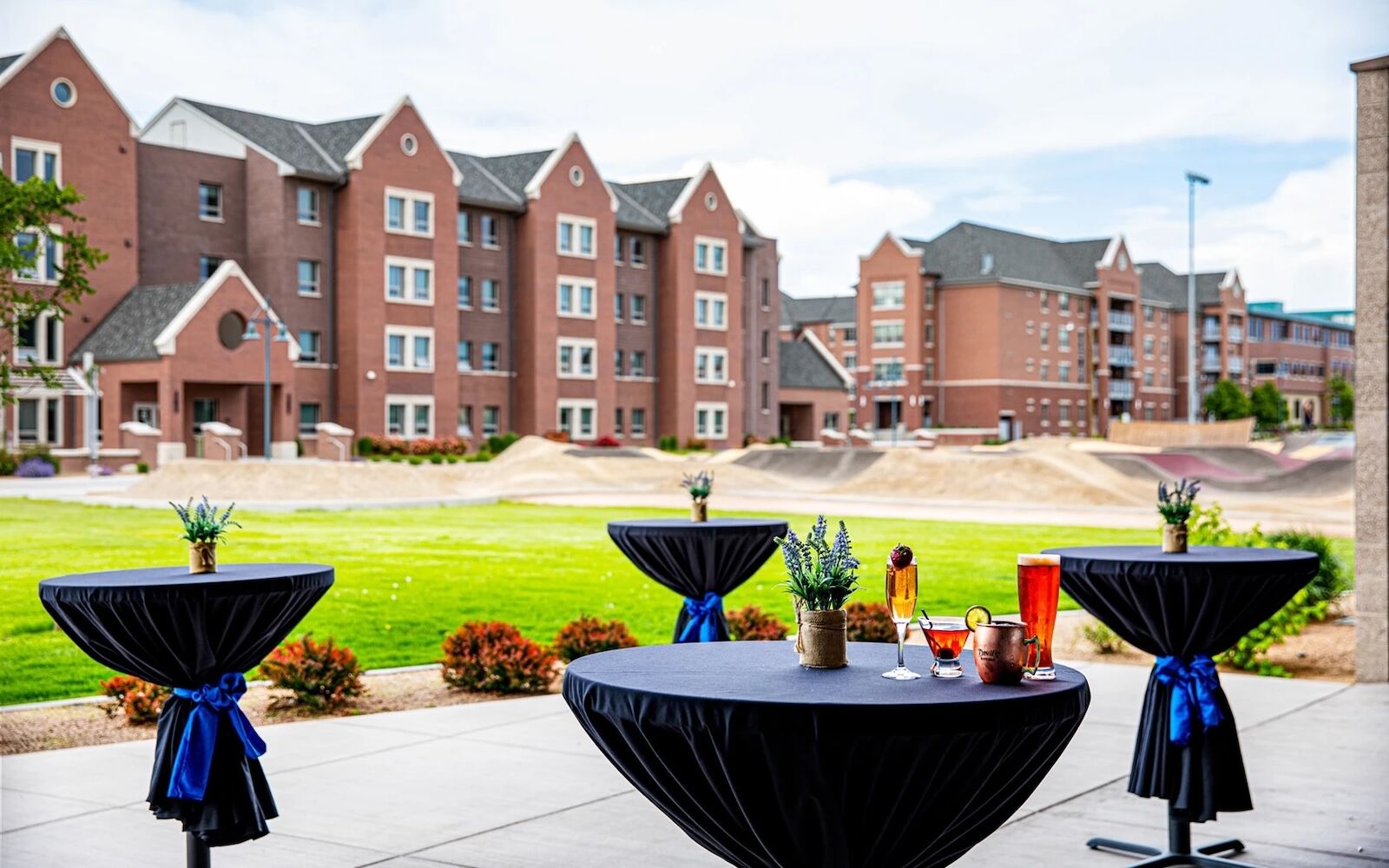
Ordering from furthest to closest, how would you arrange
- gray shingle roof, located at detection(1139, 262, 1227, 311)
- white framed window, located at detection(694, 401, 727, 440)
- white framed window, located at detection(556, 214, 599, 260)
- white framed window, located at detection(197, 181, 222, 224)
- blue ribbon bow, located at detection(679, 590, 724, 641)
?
gray shingle roof, located at detection(1139, 262, 1227, 311), white framed window, located at detection(694, 401, 727, 440), white framed window, located at detection(556, 214, 599, 260), white framed window, located at detection(197, 181, 222, 224), blue ribbon bow, located at detection(679, 590, 724, 641)

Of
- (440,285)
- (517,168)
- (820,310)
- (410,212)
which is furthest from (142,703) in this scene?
(820,310)

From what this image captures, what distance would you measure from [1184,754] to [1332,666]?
5211 millimetres

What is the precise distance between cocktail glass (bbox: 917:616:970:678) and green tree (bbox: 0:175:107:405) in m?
6.13

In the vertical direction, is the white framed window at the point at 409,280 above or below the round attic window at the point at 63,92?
above

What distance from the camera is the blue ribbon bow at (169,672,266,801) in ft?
15.3

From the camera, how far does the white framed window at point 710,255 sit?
4809 centimetres

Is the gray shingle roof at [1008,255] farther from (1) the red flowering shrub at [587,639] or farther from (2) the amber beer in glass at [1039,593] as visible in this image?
(2) the amber beer in glass at [1039,593]

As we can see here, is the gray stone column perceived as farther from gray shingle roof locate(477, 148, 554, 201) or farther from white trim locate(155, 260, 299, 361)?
gray shingle roof locate(477, 148, 554, 201)

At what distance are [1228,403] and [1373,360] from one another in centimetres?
3380

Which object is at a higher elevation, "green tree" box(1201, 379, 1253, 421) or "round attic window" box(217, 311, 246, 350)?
"round attic window" box(217, 311, 246, 350)

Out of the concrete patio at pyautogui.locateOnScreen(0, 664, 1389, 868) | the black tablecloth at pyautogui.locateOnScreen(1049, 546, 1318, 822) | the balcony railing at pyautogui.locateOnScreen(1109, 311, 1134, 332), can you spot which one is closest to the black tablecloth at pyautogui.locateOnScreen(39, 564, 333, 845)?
the concrete patio at pyautogui.locateOnScreen(0, 664, 1389, 868)

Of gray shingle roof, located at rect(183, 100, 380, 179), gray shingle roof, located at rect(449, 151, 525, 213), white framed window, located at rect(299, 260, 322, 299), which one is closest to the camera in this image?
gray shingle roof, located at rect(183, 100, 380, 179)

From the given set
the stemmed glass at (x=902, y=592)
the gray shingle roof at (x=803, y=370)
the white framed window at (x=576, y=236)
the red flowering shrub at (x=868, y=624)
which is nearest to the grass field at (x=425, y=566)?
the red flowering shrub at (x=868, y=624)

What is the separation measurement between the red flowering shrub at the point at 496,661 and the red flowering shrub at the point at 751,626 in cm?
141
